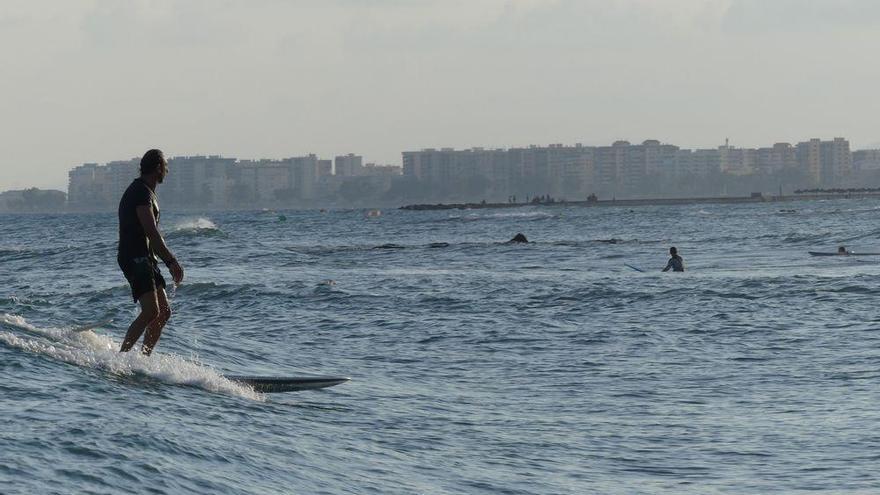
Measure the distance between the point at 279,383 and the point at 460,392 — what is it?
275cm

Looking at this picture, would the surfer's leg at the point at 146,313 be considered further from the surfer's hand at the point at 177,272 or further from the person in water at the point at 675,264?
the person in water at the point at 675,264

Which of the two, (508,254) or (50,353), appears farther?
(508,254)

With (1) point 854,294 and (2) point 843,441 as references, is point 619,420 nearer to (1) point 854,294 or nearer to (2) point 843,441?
(2) point 843,441

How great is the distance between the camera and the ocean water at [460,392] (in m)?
10.6

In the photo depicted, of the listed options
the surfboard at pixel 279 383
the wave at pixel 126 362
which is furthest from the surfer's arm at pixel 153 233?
the surfboard at pixel 279 383

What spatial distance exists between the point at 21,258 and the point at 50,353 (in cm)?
4506

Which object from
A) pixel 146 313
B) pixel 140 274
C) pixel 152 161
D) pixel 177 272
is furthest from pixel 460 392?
pixel 152 161

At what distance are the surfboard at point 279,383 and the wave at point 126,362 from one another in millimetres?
127

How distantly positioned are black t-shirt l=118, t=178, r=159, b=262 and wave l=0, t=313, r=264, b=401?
129 centimetres

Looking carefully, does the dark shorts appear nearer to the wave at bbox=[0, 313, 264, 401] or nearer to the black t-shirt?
the black t-shirt

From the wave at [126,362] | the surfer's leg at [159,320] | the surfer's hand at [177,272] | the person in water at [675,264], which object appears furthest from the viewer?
the person in water at [675,264]

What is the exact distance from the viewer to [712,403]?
1477 centimetres

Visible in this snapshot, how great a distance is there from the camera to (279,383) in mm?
14258

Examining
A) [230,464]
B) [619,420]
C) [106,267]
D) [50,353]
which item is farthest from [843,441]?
[106,267]
